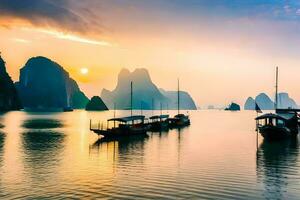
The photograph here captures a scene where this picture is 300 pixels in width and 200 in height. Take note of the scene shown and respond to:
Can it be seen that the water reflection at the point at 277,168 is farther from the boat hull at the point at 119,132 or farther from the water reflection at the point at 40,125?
the water reflection at the point at 40,125

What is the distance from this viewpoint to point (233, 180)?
3219cm

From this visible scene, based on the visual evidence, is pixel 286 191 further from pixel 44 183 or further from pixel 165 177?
pixel 44 183

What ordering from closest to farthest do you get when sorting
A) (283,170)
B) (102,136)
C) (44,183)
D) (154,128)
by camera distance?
(44,183) → (283,170) → (102,136) → (154,128)

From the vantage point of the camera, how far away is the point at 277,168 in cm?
3966

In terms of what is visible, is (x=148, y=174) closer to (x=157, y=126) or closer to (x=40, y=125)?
(x=157, y=126)

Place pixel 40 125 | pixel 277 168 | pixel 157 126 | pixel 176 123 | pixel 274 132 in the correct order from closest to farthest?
pixel 277 168
pixel 274 132
pixel 157 126
pixel 176 123
pixel 40 125

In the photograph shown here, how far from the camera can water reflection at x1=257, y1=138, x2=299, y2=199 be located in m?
29.2

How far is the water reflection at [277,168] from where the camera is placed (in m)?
29.2

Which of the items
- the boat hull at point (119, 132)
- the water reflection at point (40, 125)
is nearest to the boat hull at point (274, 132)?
the boat hull at point (119, 132)

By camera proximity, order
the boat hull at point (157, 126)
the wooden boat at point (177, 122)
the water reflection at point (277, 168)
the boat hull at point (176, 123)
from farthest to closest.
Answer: the wooden boat at point (177, 122) < the boat hull at point (176, 123) < the boat hull at point (157, 126) < the water reflection at point (277, 168)

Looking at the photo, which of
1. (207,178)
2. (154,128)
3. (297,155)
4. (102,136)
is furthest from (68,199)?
(154,128)

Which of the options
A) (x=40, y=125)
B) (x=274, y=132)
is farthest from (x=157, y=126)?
(x=40, y=125)

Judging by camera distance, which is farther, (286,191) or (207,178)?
(207,178)

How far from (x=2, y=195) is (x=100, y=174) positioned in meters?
10.7
